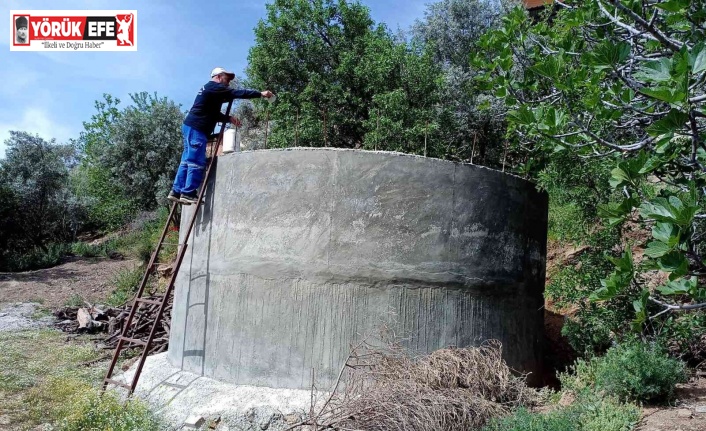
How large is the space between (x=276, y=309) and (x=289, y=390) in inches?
36.5

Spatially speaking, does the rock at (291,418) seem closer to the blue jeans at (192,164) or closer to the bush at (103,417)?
the bush at (103,417)

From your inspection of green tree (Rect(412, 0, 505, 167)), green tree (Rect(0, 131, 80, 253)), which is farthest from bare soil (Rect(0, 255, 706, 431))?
green tree (Rect(412, 0, 505, 167))

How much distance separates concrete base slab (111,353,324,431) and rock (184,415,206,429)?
0.05m

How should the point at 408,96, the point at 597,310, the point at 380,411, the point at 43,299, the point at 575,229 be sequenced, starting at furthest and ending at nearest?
the point at 408,96
the point at 43,299
the point at 575,229
the point at 597,310
the point at 380,411

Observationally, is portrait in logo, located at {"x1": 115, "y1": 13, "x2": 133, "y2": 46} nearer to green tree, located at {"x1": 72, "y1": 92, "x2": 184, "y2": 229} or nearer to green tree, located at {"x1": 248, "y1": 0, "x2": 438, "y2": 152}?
green tree, located at {"x1": 248, "y1": 0, "x2": 438, "y2": 152}

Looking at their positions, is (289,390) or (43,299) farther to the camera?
(43,299)

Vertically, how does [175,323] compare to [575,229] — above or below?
below

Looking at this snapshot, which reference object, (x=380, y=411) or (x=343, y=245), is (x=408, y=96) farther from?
(x=380, y=411)

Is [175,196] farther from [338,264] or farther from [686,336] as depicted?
[686,336]

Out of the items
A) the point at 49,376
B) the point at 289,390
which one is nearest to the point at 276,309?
the point at 289,390

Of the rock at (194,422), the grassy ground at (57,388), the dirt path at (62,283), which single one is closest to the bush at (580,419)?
the rock at (194,422)

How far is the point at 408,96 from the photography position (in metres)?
17.0

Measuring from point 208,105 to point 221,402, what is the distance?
375 centimetres

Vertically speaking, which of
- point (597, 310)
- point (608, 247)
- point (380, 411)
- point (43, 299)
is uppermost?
point (608, 247)
